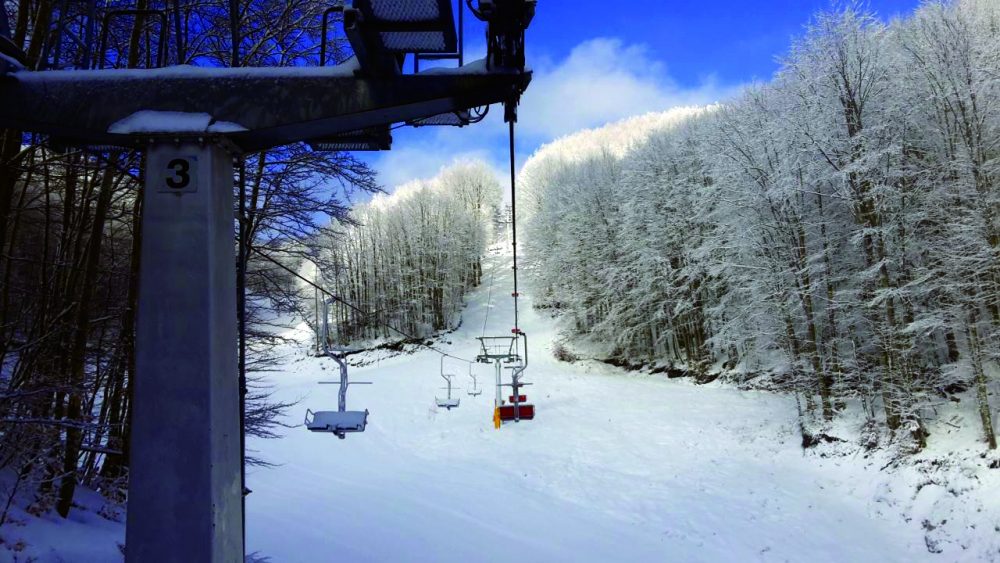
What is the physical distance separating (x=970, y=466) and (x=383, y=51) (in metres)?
14.6

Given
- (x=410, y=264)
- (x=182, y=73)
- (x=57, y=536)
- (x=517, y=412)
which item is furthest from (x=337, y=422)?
A: (x=410, y=264)

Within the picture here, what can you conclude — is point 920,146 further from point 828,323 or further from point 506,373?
point 506,373

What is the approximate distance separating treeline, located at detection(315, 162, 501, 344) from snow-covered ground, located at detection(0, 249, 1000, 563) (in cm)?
2167

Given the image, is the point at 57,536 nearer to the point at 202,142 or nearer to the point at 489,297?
the point at 202,142

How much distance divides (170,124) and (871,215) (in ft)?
54.4

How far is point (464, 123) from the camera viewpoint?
14.3 feet

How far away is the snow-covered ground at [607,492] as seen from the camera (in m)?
11.0

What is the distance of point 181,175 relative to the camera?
11.6ft

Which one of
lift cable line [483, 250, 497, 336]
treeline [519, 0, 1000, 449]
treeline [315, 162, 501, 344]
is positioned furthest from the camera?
treeline [315, 162, 501, 344]

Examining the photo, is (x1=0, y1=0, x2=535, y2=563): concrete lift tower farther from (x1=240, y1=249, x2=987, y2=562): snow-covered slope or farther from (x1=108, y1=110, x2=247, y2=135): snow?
(x1=240, y1=249, x2=987, y2=562): snow-covered slope

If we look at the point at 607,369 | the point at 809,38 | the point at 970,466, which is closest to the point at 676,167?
the point at 607,369

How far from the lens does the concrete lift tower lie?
10.6 feet

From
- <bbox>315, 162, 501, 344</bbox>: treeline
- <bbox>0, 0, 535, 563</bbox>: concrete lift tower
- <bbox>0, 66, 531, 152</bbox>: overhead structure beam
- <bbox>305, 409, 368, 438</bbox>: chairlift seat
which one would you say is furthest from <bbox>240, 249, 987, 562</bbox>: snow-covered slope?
<bbox>315, 162, 501, 344</bbox>: treeline

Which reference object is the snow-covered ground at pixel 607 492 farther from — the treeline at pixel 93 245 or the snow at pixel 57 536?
the treeline at pixel 93 245
